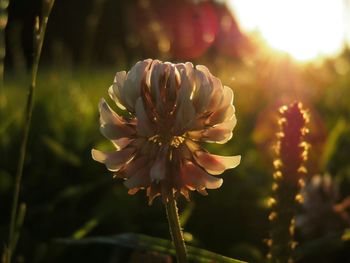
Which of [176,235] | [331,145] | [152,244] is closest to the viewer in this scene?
[176,235]

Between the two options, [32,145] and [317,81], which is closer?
[32,145]


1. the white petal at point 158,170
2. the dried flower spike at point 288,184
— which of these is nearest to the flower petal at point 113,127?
the white petal at point 158,170

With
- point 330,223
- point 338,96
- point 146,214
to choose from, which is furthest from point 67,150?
point 338,96

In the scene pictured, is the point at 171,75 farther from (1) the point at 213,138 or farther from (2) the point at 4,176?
(2) the point at 4,176

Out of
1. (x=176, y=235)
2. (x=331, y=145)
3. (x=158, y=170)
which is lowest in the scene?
(x=176, y=235)

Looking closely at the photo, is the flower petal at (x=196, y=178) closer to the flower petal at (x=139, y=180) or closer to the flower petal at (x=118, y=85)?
the flower petal at (x=139, y=180)

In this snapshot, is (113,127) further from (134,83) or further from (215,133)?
(215,133)

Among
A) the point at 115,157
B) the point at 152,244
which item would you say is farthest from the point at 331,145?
the point at 115,157
